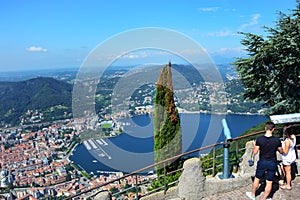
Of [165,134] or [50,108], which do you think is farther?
[50,108]

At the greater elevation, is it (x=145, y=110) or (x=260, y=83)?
(x=260, y=83)

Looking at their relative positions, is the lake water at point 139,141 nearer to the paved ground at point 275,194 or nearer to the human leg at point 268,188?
the paved ground at point 275,194

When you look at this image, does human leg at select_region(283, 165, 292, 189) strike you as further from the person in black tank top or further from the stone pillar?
the stone pillar

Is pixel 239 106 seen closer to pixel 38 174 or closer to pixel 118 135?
pixel 118 135

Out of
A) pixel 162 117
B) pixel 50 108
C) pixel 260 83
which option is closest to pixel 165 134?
pixel 162 117

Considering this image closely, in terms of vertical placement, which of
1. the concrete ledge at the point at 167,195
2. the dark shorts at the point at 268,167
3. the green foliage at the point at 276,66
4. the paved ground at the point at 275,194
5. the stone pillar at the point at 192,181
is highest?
the green foliage at the point at 276,66

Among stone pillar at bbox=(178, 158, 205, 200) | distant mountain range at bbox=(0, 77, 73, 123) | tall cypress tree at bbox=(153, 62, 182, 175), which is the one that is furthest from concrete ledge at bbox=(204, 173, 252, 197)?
distant mountain range at bbox=(0, 77, 73, 123)

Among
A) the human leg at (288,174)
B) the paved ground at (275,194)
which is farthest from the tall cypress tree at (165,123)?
the human leg at (288,174)
